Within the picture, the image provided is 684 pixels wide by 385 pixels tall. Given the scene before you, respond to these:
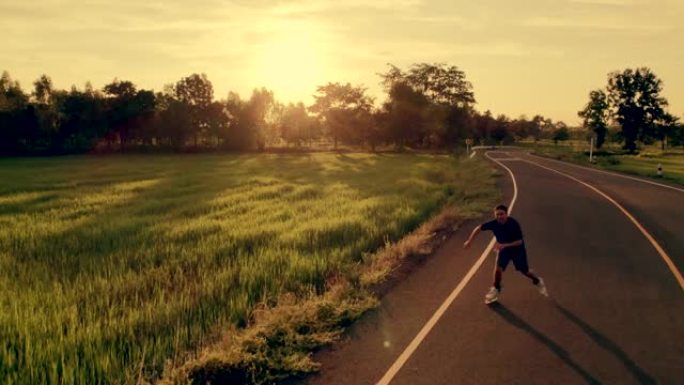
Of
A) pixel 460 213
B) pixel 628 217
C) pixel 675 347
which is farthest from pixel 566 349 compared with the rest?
pixel 628 217

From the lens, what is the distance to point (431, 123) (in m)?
87.4

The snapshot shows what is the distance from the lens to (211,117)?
98188 millimetres

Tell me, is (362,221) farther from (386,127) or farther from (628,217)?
(386,127)

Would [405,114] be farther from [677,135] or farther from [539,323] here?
[539,323]

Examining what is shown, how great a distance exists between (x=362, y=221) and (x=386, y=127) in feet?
248

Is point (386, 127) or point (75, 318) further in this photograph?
point (386, 127)

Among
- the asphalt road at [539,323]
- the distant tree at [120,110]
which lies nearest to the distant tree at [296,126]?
the distant tree at [120,110]

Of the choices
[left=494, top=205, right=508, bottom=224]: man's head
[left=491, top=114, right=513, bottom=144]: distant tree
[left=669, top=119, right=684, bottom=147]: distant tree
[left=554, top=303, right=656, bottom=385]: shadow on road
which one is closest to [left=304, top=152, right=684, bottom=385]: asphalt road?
[left=554, top=303, right=656, bottom=385]: shadow on road

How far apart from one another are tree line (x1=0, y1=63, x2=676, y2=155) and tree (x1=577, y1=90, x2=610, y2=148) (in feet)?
0.66

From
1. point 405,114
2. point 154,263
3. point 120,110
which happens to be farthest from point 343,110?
point 154,263

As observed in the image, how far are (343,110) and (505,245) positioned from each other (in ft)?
297

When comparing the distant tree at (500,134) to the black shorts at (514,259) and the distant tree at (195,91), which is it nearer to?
the distant tree at (195,91)

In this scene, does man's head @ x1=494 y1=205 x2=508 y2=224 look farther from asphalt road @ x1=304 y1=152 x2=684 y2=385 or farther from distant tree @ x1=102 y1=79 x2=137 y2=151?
distant tree @ x1=102 y1=79 x2=137 y2=151

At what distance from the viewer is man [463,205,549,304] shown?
8.80 meters
